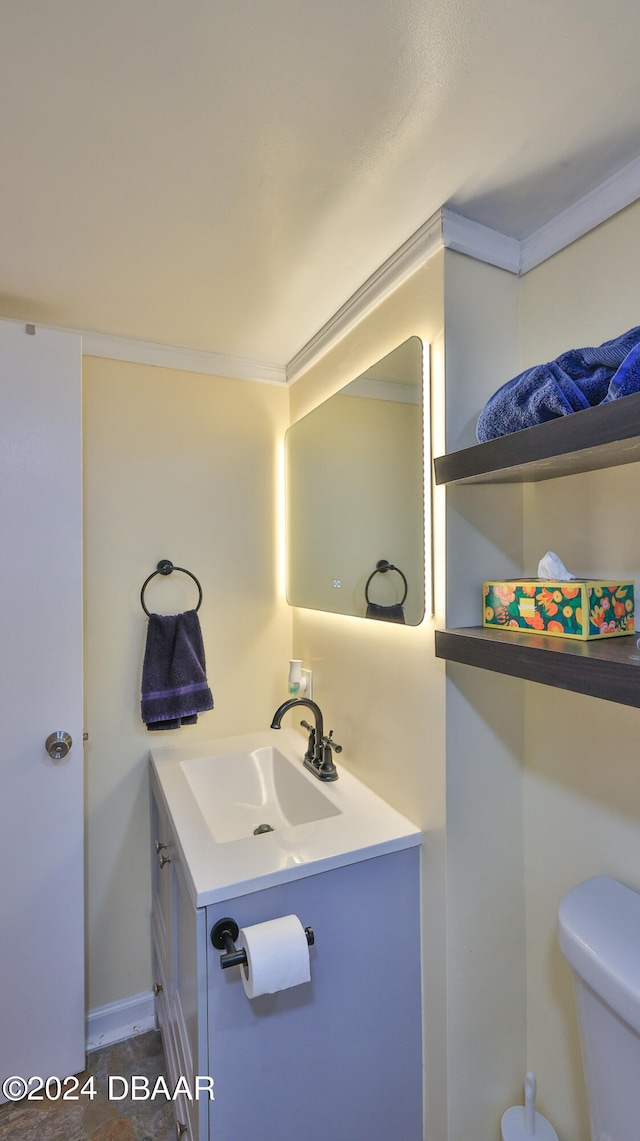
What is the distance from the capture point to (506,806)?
119 centimetres

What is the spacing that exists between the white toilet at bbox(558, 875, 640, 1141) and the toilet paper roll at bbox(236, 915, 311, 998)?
1.61 ft

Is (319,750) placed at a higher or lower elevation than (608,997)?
higher

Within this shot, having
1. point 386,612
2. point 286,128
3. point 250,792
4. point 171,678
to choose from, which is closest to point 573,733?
point 386,612

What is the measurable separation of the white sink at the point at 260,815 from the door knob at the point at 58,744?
289mm

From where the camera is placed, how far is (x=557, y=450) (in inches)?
31.7

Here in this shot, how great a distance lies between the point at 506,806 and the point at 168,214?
1.58 meters

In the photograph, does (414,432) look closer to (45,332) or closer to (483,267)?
(483,267)

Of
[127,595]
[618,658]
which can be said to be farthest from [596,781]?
[127,595]

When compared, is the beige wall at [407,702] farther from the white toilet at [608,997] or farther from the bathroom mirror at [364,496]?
the white toilet at [608,997]

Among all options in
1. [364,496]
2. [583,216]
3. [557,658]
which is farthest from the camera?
[364,496]

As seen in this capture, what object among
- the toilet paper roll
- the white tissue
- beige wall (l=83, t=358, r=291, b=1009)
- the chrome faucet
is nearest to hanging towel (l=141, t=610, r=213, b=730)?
beige wall (l=83, t=358, r=291, b=1009)

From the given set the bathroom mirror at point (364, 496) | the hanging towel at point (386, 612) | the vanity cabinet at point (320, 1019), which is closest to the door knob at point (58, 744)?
the vanity cabinet at point (320, 1019)

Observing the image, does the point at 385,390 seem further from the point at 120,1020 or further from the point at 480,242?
the point at 120,1020

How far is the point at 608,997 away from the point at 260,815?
105 cm
